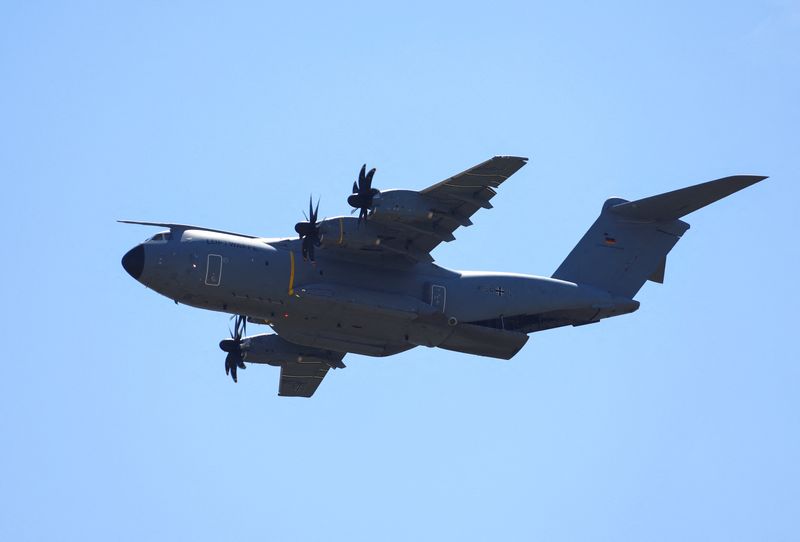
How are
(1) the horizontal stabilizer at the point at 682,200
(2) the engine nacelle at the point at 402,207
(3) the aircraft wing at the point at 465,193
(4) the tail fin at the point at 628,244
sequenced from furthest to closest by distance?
(4) the tail fin at the point at 628,244
(1) the horizontal stabilizer at the point at 682,200
(2) the engine nacelle at the point at 402,207
(3) the aircraft wing at the point at 465,193

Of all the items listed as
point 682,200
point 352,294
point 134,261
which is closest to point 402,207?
point 352,294

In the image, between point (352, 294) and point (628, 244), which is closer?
point (352, 294)

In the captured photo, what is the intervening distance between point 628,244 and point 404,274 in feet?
18.8

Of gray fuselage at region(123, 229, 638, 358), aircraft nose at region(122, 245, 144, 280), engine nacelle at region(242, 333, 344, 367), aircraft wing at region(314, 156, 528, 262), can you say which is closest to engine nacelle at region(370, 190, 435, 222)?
aircraft wing at region(314, 156, 528, 262)

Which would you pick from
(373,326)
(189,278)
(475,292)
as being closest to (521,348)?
(475,292)

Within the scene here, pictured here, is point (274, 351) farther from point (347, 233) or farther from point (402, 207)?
point (402, 207)

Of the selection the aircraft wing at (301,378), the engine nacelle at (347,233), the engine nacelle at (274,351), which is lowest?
the aircraft wing at (301,378)

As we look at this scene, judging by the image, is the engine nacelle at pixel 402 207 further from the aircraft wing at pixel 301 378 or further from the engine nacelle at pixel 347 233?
the aircraft wing at pixel 301 378

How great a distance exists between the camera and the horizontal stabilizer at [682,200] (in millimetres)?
28172

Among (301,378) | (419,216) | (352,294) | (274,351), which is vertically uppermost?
(419,216)

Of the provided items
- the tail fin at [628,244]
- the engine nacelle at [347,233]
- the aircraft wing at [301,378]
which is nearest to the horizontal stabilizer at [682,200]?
the tail fin at [628,244]

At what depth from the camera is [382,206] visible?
26375 mm

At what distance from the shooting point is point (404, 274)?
28.3 m

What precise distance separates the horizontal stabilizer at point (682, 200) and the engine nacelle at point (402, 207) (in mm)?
6113
